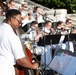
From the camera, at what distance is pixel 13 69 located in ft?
14.4

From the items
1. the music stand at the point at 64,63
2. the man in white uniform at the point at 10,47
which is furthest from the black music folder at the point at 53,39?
the man in white uniform at the point at 10,47

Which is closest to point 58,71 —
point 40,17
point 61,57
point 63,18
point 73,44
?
point 61,57

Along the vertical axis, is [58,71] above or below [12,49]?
below

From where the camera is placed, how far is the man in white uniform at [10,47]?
4211mm

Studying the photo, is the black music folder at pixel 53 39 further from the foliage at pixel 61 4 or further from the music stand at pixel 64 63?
the foliage at pixel 61 4

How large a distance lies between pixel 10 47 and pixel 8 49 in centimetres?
4

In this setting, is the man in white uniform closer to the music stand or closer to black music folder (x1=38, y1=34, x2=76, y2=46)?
the music stand

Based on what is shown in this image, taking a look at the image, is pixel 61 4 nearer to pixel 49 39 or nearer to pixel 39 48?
pixel 39 48

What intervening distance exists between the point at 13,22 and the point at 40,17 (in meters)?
8.78

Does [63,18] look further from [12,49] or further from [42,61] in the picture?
[12,49]

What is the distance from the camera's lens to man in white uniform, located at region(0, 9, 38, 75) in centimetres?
421

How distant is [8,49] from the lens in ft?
13.9

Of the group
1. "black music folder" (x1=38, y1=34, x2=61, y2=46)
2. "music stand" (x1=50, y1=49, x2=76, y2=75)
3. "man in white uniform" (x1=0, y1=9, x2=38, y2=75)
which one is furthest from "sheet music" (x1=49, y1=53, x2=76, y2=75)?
"black music folder" (x1=38, y1=34, x2=61, y2=46)

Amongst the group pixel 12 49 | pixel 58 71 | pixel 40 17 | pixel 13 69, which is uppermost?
pixel 12 49
